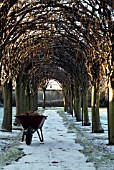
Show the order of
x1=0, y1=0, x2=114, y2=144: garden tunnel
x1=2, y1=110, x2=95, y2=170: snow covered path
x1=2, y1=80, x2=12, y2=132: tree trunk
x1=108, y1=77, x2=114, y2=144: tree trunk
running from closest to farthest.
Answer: x1=2, y1=110, x2=95, y2=170: snow covered path, x1=0, y1=0, x2=114, y2=144: garden tunnel, x1=108, y1=77, x2=114, y2=144: tree trunk, x1=2, y1=80, x2=12, y2=132: tree trunk

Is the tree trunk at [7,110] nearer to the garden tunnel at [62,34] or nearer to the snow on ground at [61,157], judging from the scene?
the garden tunnel at [62,34]

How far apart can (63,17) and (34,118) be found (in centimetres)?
357

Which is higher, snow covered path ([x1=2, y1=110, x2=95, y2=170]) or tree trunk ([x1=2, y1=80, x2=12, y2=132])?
tree trunk ([x1=2, y1=80, x2=12, y2=132])

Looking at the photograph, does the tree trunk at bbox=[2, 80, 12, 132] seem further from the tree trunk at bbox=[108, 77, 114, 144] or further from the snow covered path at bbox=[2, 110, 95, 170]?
the tree trunk at bbox=[108, 77, 114, 144]

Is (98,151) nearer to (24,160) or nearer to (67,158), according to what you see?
(67,158)

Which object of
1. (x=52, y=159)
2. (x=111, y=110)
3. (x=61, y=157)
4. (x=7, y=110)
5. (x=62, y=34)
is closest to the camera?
(x=52, y=159)

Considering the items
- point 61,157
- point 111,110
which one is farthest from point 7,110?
point 61,157

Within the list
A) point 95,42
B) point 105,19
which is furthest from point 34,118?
point 105,19

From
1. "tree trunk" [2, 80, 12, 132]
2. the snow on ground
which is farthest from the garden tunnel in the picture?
the snow on ground

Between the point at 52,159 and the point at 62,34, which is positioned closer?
the point at 52,159

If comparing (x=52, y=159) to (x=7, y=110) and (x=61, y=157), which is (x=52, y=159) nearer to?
(x=61, y=157)

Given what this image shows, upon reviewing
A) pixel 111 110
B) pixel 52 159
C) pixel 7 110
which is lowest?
pixel 52 159

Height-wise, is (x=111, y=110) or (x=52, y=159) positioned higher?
(x=111, y=110)

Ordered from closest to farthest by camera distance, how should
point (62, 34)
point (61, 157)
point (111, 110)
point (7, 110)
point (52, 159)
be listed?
point (52, 159), point (61, 157), point (111, 110), point (62, 34), point (7, 110)
